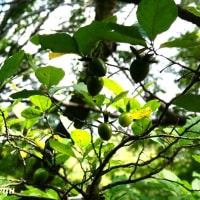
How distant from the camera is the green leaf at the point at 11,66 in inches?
29.2

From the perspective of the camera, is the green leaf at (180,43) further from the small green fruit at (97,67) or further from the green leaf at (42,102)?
the green leaf at (42,102)

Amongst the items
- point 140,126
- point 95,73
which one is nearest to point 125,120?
point 140,126

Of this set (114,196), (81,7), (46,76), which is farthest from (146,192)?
(46,76)

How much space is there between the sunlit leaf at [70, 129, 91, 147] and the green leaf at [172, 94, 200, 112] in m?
0.27

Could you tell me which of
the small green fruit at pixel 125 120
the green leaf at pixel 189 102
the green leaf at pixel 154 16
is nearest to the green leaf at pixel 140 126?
the small green fruit at pixel 125 120

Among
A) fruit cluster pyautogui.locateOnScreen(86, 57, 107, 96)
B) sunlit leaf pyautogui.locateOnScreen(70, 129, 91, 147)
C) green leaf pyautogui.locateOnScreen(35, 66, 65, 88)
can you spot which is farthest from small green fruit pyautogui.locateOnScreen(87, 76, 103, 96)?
sunlit leaf pyautogui.locateOnScreen(70, 129, 91, 147)

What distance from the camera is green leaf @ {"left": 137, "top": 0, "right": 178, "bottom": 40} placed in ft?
1.93

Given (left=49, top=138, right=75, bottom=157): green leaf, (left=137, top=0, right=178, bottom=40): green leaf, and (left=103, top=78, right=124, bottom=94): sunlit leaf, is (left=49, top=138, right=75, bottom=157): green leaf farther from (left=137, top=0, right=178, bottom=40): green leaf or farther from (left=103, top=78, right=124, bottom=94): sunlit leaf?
(left=137, top=0, right=178, bottom=40): green leaf

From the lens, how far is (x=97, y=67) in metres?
0.64

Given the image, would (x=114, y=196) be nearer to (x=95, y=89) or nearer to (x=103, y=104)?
(x=103, y=104)

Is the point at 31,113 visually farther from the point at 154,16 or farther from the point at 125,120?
the point at 154,16

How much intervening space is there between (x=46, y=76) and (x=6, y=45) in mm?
3135

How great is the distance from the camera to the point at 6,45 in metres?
3.81

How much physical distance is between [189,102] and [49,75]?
262 mm
